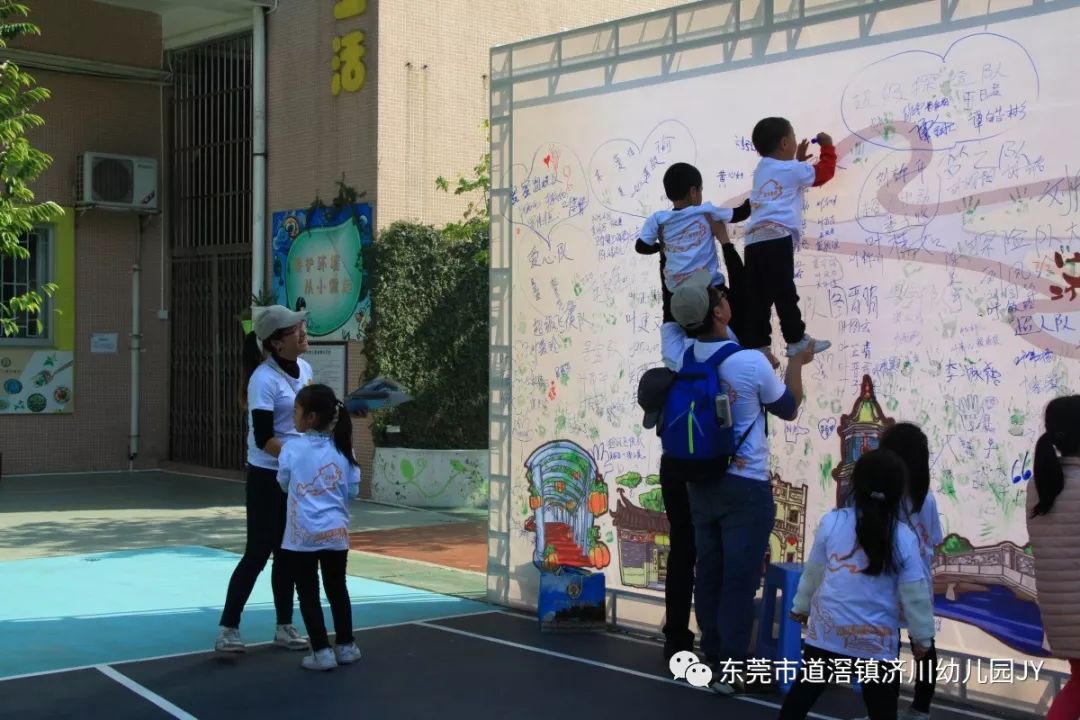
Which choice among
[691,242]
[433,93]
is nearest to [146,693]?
[691,242]

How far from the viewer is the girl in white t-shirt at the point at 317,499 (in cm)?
617

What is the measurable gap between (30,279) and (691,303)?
41.1 feet

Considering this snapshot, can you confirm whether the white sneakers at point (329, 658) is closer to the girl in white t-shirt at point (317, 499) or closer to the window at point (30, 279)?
the girl in white t-shirt at point (317, 499)

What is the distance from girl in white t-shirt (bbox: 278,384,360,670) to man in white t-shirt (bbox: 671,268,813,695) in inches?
Result: 67.4

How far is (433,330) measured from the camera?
556 inches

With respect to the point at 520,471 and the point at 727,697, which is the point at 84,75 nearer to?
the point at 520,471

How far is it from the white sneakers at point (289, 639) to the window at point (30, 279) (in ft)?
33.2

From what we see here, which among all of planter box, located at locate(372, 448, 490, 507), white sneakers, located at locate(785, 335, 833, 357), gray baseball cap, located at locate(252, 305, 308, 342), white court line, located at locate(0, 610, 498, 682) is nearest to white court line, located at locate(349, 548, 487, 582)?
white court line, located at locate(0, 610, 498, 682)

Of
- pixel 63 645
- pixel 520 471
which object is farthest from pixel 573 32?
pixel 63 645

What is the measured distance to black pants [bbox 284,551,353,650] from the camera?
6215 millimetres

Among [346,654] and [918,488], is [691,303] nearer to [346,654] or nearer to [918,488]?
[918,488]

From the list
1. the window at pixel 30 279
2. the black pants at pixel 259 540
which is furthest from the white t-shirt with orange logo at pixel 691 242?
the window at pixel 30 279

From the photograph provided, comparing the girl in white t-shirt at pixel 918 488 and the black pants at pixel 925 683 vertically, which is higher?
the girl in white t-shirt at pixel 918 488

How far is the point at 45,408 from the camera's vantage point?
52.3 feet
